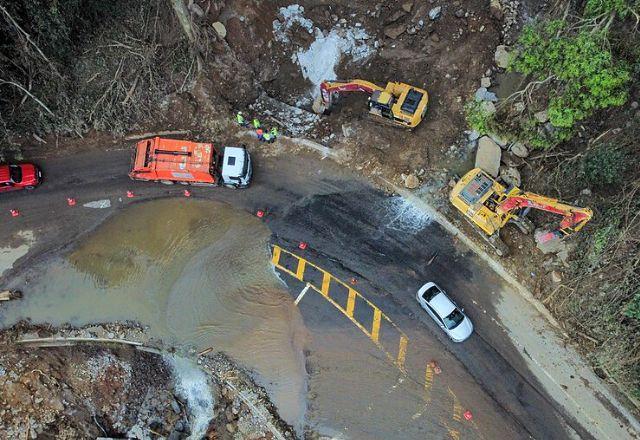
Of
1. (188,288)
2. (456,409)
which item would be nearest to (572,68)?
(456,409)

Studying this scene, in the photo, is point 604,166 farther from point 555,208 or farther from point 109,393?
point 109,393

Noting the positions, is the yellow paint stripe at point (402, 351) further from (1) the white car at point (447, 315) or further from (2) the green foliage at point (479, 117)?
(2) the green foliage at point (479, 117)

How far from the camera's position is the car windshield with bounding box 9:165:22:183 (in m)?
25.3

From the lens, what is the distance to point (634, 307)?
2058 centimetres

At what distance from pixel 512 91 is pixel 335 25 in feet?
34.2

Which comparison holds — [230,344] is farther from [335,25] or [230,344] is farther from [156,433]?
[335,25]

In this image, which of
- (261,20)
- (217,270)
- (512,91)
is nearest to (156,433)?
(217,270)

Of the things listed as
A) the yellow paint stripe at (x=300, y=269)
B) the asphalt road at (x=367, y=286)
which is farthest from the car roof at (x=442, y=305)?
the yellow paint stripe at (x=300, y=269)

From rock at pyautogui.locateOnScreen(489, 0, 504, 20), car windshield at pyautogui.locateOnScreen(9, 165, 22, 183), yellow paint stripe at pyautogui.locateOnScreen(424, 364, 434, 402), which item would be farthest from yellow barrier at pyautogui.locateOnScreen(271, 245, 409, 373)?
rock at pyautogui.locateOnScreen(489, 0, 504, 20)

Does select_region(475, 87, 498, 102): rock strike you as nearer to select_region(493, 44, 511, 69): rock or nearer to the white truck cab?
select_region(493, 44, 511, 69): rock

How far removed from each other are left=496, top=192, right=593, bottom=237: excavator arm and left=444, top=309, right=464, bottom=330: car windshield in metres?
5.17

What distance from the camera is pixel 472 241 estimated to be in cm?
2477

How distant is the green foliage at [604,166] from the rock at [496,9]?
9.16 m

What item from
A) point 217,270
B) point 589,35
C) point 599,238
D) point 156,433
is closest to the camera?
point 589,35
